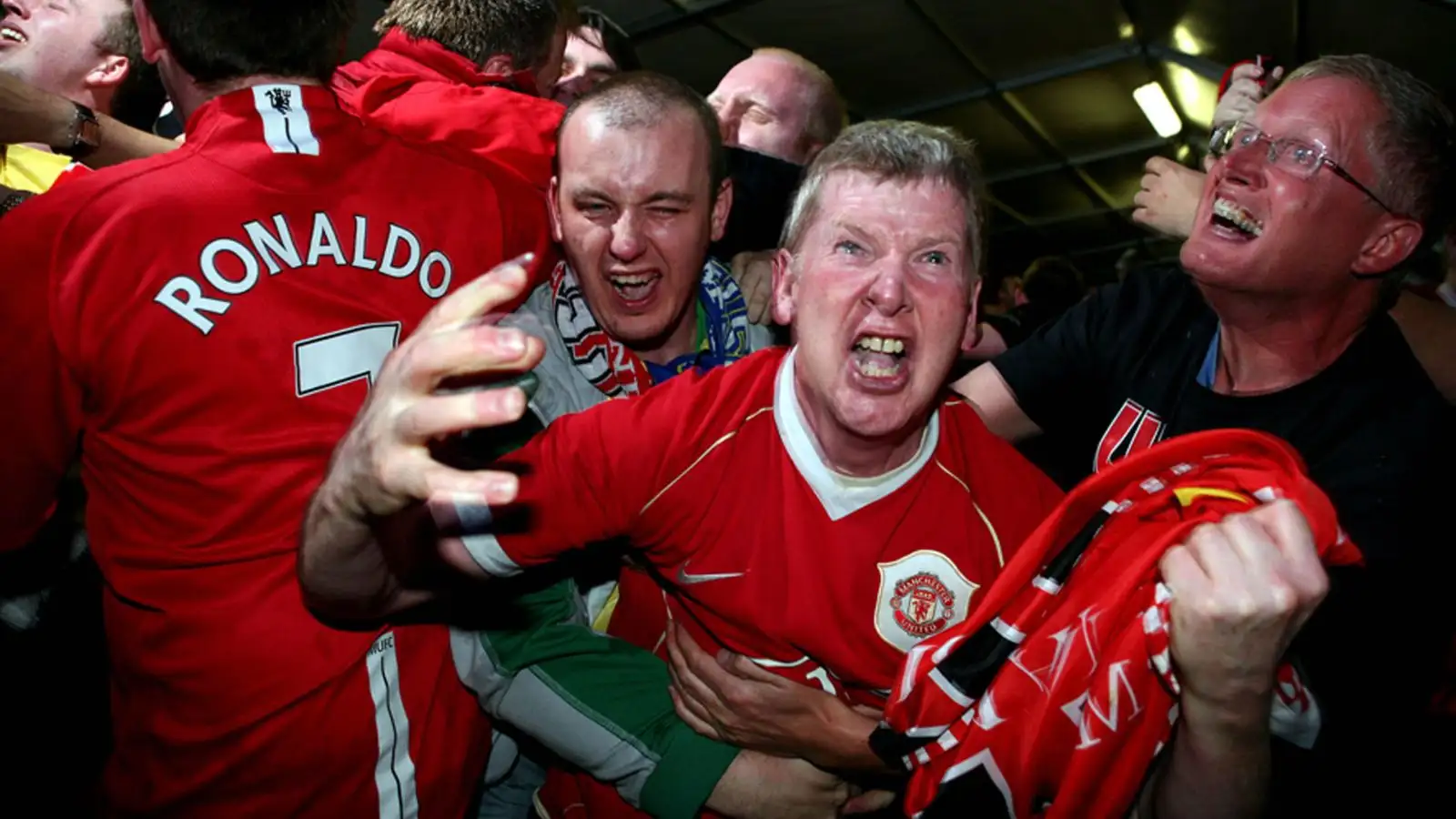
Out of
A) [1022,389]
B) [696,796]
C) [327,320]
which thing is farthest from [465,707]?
[1022,389]

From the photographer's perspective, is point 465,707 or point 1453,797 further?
point 1453,797

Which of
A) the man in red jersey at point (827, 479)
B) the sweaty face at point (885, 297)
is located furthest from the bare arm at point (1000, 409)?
the sweaty face at point (885, 297)

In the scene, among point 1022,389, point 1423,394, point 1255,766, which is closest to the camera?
point 1255,766

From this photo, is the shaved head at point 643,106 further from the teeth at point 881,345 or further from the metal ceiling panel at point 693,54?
the metal ceiling panel at point 693,54

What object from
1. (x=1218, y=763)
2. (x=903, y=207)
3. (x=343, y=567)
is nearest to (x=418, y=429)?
(x=343, y=567)

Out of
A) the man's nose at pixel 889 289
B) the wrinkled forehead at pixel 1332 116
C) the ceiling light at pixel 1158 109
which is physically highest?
the ceiling light at pixel 1158 109

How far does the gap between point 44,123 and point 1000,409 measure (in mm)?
2539

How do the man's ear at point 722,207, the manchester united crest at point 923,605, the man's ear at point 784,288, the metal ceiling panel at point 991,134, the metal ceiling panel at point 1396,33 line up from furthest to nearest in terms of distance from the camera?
the metal ceiling panel at point 991,134 < the metal ceiling panel at point 1396,33 < the man's ear at point 722,207 < the man's ear at point 784,288 < the manchester united crest at point 923,605

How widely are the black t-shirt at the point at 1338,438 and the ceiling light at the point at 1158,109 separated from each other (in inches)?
284

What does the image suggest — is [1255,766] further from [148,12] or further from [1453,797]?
[148,12]

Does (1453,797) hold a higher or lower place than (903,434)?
lower

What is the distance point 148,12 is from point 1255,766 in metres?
2.47

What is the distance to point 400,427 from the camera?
1.16 m

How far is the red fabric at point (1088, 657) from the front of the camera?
1.36 meters
